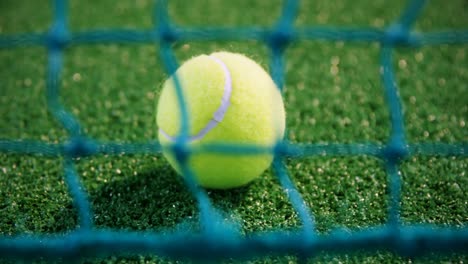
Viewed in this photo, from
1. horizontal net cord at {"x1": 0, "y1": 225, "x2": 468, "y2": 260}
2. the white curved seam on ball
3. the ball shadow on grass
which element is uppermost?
the white curved seam on ball

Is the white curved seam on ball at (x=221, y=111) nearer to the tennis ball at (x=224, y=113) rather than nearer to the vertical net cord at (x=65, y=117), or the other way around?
the tennis ball at (x=224, y=113)

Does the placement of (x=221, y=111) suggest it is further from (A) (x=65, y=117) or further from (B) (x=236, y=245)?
(A) (x=65, y=117)

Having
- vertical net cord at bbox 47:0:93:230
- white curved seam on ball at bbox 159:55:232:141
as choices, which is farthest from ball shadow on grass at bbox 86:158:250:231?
white curved seam on ball at bbox 159:55:232:141

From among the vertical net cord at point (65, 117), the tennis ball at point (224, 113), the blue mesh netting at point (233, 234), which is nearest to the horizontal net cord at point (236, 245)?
the blue mesh netting at point (233, 234)

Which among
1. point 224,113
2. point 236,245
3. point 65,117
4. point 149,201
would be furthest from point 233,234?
point 65,117

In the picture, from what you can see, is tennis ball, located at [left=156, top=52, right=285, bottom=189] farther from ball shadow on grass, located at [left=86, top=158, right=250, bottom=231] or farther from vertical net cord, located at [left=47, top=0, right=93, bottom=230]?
vertical net cord, located at [left=47, top=0, right=93, bottom=230]

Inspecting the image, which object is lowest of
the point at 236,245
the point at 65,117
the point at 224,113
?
the point at 236,245

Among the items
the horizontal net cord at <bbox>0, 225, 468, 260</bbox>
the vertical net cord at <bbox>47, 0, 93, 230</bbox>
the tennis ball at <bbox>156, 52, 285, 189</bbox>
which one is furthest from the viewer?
the tennis ball at <bbox>156, 52, 285, 189</bbox>

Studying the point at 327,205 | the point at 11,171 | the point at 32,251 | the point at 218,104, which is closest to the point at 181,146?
the point at 218,104

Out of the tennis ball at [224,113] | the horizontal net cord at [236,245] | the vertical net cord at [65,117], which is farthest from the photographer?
the tennis ball at [224,113]
